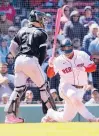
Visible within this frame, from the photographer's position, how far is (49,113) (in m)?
9.16

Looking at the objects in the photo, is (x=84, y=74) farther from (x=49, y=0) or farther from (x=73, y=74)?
(x=49, y=0)

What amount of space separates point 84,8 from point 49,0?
1.39m

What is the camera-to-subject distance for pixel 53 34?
1347cm

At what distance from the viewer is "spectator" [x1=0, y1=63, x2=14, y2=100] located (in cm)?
1170

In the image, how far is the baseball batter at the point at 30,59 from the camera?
902 cm

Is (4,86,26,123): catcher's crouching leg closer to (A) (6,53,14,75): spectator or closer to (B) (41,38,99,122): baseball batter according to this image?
(B) (41,38,99,122): baseball batter

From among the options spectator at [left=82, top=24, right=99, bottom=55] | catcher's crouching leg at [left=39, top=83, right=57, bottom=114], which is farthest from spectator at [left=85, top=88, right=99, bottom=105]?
catcher's crouching leg at [left=39, top=83, right=57, bottom=114]

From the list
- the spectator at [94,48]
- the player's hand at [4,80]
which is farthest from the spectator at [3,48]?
the spectator at [94,48]

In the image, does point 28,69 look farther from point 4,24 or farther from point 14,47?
point 4,24

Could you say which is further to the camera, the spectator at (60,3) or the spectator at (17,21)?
the spectator at (60,3)

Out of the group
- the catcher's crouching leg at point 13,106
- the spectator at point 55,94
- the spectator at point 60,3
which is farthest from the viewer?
the spectator at point 60,3

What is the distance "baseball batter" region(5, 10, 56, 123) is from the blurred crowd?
182 centimetres

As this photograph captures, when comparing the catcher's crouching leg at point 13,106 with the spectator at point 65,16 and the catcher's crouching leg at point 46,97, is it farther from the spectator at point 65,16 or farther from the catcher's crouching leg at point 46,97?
the spectator at point 65,16

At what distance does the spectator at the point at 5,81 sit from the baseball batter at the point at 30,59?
99.6 inches
